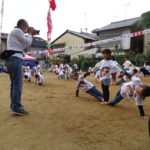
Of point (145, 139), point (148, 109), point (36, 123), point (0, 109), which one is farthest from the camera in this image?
point (148, 109)

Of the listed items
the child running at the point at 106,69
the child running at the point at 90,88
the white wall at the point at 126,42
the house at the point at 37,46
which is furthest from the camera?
the house at the point at 37,46

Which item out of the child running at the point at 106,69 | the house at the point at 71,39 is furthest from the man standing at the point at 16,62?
the house at the point at 71,39

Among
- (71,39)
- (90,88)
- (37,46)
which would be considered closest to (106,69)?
(90,88)

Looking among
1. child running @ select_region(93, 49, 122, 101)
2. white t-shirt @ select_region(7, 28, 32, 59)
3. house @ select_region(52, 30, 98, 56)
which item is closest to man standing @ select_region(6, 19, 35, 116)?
white t-shirt @ select_region(7, 28, 32, 59)

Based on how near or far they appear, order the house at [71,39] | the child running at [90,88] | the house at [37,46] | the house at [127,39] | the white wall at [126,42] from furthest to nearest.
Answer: the house at [37,46], the house at [71,39], the white wall at [126,42], the house at [127,39], the child running at [90,88]

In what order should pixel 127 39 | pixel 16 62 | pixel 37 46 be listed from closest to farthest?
pixel 16 62, pixel 127 39, pixel 37 46

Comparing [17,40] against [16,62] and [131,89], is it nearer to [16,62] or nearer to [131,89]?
[16,62]

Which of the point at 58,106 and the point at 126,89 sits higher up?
the point at 126,89

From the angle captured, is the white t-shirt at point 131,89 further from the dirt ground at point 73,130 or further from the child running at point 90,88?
the child running at point 90,88

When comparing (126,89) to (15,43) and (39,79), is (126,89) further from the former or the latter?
(39,79)

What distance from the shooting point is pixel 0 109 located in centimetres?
369

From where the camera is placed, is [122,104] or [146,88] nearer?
[146,88]

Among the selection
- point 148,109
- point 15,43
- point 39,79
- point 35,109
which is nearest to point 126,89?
point 148,109

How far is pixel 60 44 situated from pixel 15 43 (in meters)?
26.1
